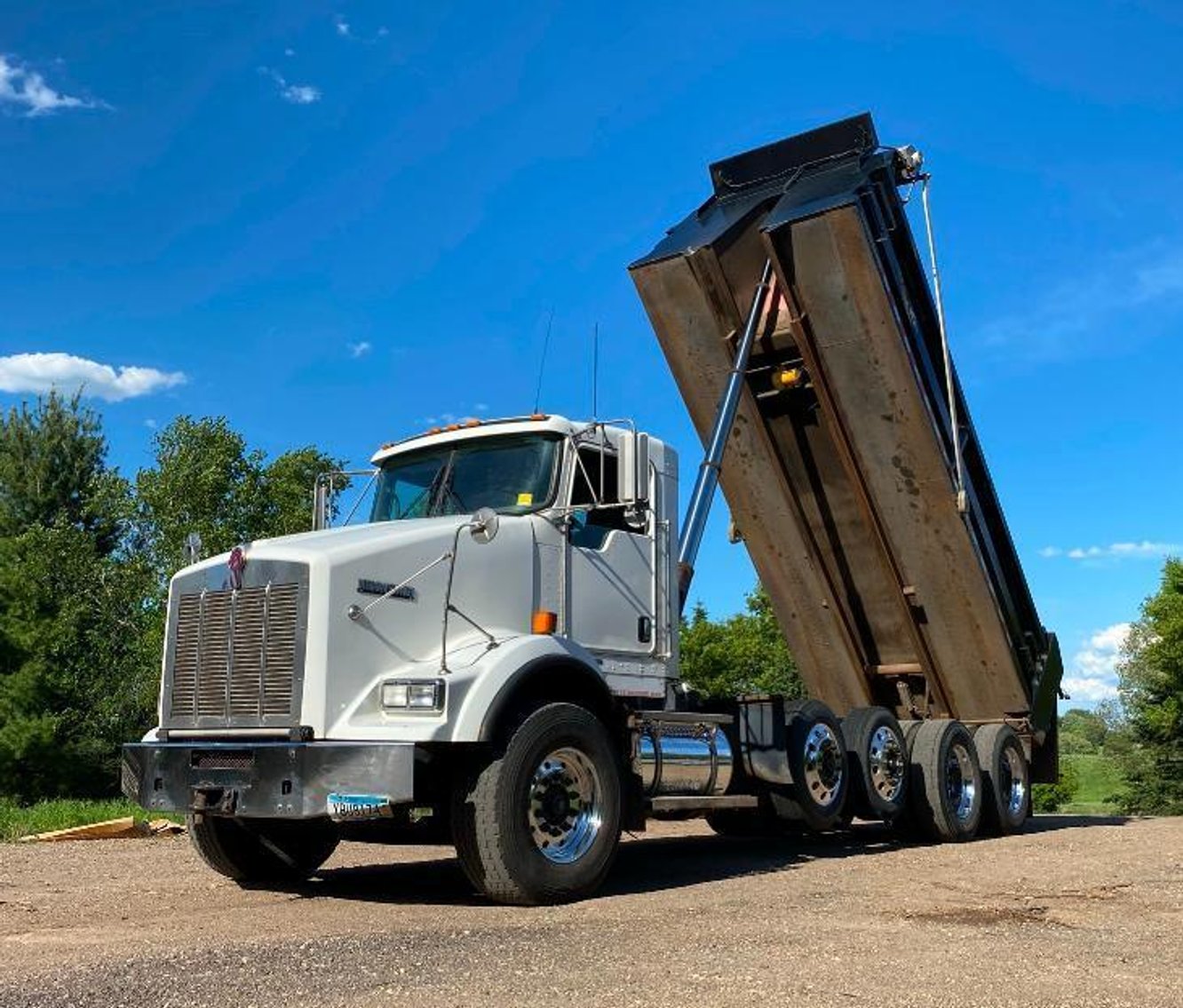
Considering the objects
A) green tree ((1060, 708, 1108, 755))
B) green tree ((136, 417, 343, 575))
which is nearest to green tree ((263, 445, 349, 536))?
green tree ((136, 417, 343, 575))

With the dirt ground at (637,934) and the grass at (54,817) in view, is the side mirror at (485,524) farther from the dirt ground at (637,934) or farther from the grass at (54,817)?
the grass at (54,817)

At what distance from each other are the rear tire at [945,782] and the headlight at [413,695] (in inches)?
193

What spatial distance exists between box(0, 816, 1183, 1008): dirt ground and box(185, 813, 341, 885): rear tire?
17cm

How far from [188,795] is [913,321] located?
6.04m

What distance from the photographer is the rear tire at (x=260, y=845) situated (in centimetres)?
724

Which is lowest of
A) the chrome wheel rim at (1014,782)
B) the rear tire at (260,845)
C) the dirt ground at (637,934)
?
the dirt ground at (637,934)

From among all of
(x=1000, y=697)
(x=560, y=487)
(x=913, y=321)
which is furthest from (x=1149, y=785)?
(x=560, y=487)

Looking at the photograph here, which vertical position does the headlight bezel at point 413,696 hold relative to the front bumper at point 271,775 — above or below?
above

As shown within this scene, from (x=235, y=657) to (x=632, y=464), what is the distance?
8.14ft

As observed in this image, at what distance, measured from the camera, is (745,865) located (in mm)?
A: 8203

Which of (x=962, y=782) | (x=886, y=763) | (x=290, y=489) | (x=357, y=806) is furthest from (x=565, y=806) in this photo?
(x=290, y=489)

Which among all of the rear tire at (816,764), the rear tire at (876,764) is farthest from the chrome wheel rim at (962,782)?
the rear tire at (816,764)

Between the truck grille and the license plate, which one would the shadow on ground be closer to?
the license plate

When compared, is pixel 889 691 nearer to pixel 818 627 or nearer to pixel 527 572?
pixel 818 627
